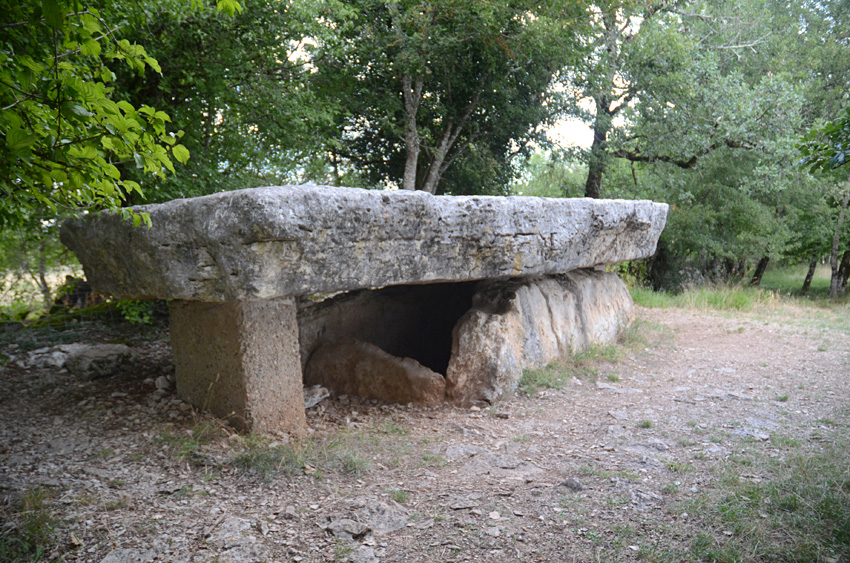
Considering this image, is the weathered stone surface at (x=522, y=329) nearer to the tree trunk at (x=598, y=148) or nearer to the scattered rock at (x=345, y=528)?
the scattered rock at (x=345, y=528)

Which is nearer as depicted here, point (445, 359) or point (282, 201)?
point (282, 201)


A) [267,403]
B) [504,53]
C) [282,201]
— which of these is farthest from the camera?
[504,53]

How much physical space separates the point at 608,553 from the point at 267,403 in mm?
2391

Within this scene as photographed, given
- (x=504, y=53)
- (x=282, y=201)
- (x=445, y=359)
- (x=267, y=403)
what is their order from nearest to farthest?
1. (x=282, y=201)
2. (x=267, y=403)
3. (x=445, y=359)
4. (x=504, y=53)

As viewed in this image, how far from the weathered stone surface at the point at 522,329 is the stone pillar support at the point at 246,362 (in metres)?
1.42

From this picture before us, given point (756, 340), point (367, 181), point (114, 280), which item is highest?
point (367, 181)

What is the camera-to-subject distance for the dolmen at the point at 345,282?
144 inches

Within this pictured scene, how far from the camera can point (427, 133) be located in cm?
912

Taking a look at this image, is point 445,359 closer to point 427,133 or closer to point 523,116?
point 427,133

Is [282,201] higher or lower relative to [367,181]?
lower

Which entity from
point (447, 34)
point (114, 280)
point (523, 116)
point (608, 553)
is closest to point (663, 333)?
point (523, 116)

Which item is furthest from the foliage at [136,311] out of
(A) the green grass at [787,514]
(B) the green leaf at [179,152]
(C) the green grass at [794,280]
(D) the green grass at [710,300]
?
(C) the green grass at [794,280]

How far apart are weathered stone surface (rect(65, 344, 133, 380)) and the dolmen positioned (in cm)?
96

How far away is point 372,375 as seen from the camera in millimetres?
5238
